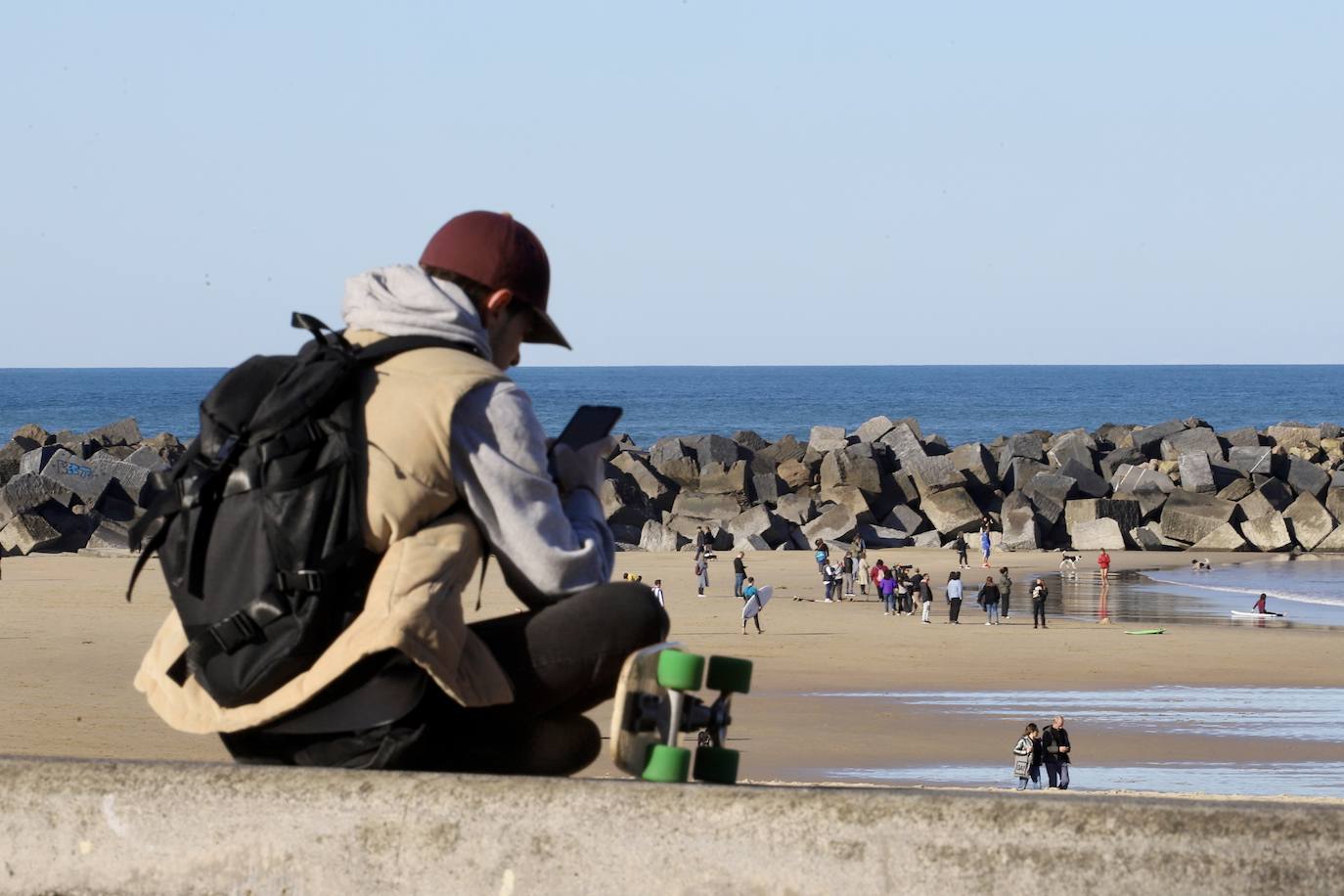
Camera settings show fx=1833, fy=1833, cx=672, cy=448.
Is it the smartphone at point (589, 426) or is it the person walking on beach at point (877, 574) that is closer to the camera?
the smartphone at point (589, 426)

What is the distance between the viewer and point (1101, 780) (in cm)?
1459

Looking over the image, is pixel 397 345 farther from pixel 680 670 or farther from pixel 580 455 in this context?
pixel 680 670

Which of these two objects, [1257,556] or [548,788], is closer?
[548,788]

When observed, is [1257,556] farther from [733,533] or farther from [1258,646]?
[1258,646]

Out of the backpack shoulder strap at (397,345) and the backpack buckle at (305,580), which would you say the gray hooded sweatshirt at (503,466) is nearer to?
the backpack shoulder strap at (397,345)

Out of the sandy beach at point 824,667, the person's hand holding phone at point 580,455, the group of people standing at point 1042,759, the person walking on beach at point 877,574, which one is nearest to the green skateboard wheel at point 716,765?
the person's hand holding phone at point 580,455

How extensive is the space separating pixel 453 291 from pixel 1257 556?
127ft

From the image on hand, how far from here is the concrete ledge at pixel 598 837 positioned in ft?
8.00

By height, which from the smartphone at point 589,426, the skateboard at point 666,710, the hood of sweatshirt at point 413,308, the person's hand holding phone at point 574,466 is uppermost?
the hood of sweatshirt at point 413,308

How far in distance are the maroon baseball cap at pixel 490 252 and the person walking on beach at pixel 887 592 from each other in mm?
26303

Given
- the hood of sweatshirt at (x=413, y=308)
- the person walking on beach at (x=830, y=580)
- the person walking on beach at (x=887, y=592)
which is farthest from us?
the person walking on beach at (x=830, y=580)

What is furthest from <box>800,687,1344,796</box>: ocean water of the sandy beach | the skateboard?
the skateboard

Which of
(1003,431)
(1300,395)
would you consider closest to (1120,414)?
(1003,431)

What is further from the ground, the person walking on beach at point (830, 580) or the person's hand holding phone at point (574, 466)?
the person's hand holding phone at point (574, 466)
